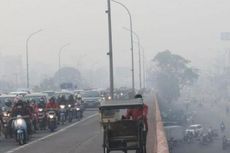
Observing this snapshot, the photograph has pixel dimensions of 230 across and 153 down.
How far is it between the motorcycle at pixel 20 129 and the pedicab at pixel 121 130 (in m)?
8.52

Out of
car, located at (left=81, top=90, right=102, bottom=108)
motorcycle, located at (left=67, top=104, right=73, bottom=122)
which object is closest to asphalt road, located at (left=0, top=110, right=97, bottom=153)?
motorcycle, located at (left=67, top=104, right=73, bottom=122)

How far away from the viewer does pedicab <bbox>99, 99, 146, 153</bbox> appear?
62.1ft

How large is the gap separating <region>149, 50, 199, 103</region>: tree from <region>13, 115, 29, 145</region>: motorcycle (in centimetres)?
14026

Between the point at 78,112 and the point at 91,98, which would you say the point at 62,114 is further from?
the point at 91,98

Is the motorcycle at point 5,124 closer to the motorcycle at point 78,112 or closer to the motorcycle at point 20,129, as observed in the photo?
the motorcycle at point 20,129

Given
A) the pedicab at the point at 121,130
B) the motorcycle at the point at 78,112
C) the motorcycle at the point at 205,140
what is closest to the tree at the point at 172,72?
the motorcycle at the point at 205,140

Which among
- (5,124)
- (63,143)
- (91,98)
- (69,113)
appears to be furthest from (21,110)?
(91,98)

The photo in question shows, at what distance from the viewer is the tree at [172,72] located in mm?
169750

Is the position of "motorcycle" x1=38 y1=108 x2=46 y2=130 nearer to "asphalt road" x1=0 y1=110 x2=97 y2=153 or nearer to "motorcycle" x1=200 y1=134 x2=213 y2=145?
"asphalt road" x1=0 y1=110 x2=97 y2=153

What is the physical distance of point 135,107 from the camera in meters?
19.1

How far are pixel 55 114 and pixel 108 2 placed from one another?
29.5 feet

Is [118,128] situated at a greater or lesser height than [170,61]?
lesser

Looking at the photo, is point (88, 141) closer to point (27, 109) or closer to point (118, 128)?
point (27, 109)

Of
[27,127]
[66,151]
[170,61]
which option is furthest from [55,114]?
[170,61]
